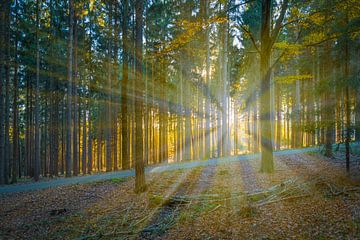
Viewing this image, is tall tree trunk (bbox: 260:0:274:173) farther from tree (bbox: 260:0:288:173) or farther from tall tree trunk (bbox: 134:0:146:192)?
tall tree trunk (bbox: 134:0:146:192)

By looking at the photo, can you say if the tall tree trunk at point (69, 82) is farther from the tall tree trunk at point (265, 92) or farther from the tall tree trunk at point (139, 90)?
the tall tree trunk at point (265, 92)

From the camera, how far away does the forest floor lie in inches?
231

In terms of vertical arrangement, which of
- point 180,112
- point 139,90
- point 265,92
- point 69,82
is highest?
point 69,82

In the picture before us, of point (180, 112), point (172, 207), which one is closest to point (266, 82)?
point (172, 207)

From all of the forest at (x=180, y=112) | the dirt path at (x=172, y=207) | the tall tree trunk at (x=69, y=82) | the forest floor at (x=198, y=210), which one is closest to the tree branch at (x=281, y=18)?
the forest at (x=180, y=112)

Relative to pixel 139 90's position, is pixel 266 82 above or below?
above

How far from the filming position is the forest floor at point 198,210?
5.88m

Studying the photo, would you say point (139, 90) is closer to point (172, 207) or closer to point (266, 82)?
point (172, 207)

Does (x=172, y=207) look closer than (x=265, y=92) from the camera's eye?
Yes

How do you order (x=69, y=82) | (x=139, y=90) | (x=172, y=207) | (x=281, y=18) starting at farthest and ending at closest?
(x=69, y=82)
(x=281, y=18)
(x=139, y=90)
(x=172, y=207)

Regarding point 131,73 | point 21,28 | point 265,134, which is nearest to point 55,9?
point 21,28

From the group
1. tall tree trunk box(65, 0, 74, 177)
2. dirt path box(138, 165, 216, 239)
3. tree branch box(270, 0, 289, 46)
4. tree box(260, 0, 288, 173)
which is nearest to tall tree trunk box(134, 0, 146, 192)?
dirt path box(138, 165, 216, 239)

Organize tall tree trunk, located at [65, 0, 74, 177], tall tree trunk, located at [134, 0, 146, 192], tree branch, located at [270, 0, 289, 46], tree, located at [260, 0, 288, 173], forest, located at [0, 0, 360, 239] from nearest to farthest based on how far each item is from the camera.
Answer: forest, located at [0, 0, 360, 239] → tall tree trunk, located at [134, 0, 146, 192] → tree branch, located at [270, 0, 289, 46] → tree, located at [260, 0, 288, 173] → tall tree trunk, located at [65, 0, 74, 177]

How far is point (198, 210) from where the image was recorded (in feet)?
24.5
